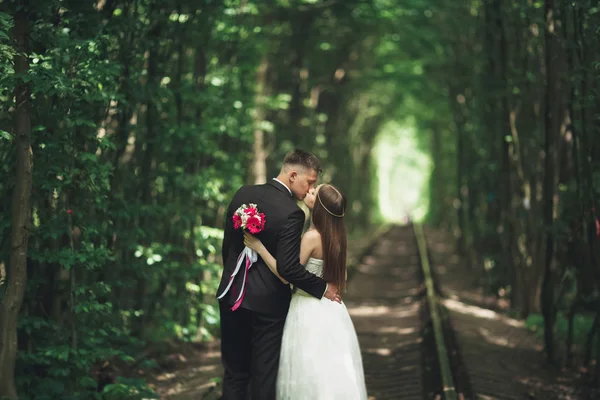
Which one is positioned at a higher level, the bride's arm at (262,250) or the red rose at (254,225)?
the red rose at (254,225)

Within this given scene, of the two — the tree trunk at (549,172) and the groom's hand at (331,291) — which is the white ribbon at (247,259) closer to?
the groom's hand at (331,291)

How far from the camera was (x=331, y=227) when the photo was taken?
18.7ft

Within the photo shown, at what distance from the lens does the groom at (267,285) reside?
5.59 meters

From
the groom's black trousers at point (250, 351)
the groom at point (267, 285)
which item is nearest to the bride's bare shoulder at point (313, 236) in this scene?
the groom at point (267, 285)

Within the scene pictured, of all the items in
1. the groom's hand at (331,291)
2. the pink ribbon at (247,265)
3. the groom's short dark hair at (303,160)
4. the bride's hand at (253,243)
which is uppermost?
the groom's short dark hair at (303,160)

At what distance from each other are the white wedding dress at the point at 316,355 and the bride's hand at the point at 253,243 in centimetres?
39

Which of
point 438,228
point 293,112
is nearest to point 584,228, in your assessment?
point 293,112

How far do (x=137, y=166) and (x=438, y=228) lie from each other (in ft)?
151

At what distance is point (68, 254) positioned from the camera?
21.7ft

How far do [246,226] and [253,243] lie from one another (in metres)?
0.17

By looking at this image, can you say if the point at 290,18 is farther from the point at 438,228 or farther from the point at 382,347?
the point at 438,228

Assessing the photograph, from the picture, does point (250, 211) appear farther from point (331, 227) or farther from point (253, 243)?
point (331, 227)

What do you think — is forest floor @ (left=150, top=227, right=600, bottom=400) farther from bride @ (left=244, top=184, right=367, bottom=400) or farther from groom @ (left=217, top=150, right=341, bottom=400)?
bride @ (left=244, top=184, right=367, bottom=400)

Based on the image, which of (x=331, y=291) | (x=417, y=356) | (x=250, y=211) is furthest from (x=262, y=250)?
(x=417, y=356)
